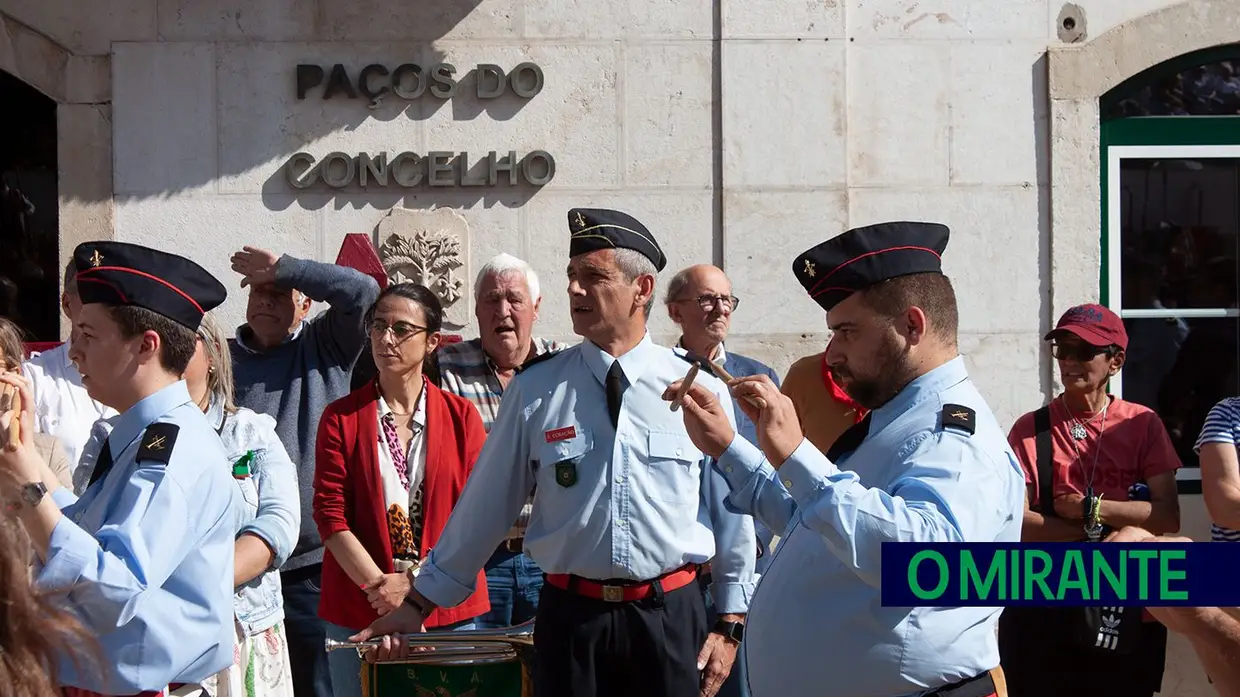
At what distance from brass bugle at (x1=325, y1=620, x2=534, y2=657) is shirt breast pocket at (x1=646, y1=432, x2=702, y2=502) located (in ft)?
1.86

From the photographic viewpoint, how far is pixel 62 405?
Answer: 206 inches

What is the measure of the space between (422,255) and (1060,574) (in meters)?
4.52

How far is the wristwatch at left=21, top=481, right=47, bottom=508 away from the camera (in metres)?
2.75

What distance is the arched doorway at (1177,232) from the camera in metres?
7.04

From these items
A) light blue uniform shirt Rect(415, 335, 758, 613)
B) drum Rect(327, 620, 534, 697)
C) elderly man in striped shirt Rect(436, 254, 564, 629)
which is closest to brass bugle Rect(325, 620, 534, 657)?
drum Rect(327, 620, 534, 697)

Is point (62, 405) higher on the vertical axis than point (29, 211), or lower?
lower

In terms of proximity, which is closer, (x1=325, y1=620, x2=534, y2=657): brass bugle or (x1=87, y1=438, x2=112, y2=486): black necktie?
(x1=87, y1=438, x2=112, y2=486): black necktie

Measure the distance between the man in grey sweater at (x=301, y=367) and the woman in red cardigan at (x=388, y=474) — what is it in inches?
13.9

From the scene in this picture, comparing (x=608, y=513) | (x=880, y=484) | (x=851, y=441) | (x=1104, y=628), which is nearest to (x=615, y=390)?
(x=608, y=513)

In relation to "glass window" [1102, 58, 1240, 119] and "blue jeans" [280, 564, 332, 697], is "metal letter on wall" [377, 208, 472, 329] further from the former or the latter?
"glass window" [1102, 58, 1240, 119]

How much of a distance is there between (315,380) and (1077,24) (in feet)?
13.4

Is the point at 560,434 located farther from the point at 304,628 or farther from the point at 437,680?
the point at 304,628

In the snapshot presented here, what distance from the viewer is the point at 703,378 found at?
433 centimetres

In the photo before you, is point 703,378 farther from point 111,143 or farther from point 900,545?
point 111,143
